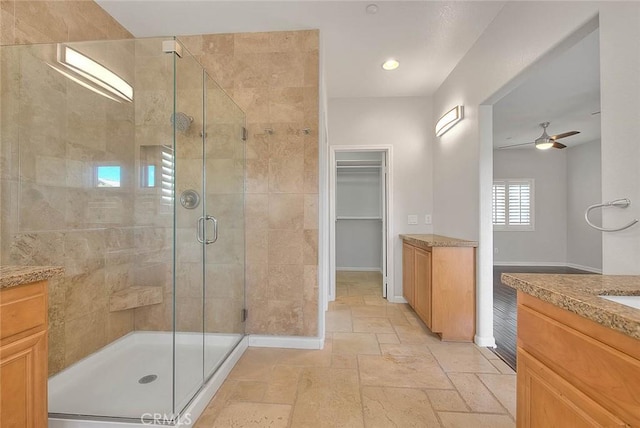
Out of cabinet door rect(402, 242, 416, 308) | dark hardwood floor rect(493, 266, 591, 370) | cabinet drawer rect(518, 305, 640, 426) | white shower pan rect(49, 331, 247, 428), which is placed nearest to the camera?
cabinet drawer rect(518, 305, 640, 426)

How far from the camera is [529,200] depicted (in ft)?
20.7

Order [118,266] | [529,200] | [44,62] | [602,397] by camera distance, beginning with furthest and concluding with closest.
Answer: [529,200] → [118,266] → [44,62] → [602,397]

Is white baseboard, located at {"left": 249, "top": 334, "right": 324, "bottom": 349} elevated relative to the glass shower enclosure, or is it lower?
lower

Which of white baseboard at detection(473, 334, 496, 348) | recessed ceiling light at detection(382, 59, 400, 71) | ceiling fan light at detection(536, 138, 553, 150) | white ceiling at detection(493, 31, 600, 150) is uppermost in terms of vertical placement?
recessed ceiling light at detection(382, 59, 400, 71)

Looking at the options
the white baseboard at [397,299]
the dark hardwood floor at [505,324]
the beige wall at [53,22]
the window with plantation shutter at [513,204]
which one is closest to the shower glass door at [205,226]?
the beige wall at [53,22]

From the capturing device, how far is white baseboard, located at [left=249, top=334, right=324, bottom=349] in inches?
93.5

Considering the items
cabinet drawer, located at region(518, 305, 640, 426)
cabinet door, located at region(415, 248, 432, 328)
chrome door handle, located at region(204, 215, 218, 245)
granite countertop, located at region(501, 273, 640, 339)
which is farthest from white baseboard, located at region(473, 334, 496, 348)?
chrome door handle, located at region(204, 215, 218, 245)

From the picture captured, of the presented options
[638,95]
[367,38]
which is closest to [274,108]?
[367,38]

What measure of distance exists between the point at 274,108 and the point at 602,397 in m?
2.54

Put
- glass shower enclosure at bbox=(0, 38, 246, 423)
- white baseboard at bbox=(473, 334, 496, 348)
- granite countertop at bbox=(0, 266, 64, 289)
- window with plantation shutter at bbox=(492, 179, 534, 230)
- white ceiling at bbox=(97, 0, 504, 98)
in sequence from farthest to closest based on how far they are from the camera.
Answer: window with plantation shutter at bbox=(492, 179, 534, 230)
white baseboard at bbox=(473, 334, 496, 348)
white ceiling at bbox=(97, 0, 504, 98)
glass shower enclosure at bbox=(0, 38, 246, 423)
granite countertop at bbox=(0, 266, 64, 289)

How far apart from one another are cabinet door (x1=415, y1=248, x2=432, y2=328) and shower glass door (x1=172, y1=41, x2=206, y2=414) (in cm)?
206

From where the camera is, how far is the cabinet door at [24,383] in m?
0.95

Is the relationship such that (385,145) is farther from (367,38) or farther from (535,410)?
(535,410)

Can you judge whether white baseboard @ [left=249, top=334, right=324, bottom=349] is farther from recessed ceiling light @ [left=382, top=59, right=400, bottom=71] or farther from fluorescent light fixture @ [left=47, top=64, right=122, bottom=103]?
recessed ceiling light @ [left=382, top=59, right=400, bottom=71]
